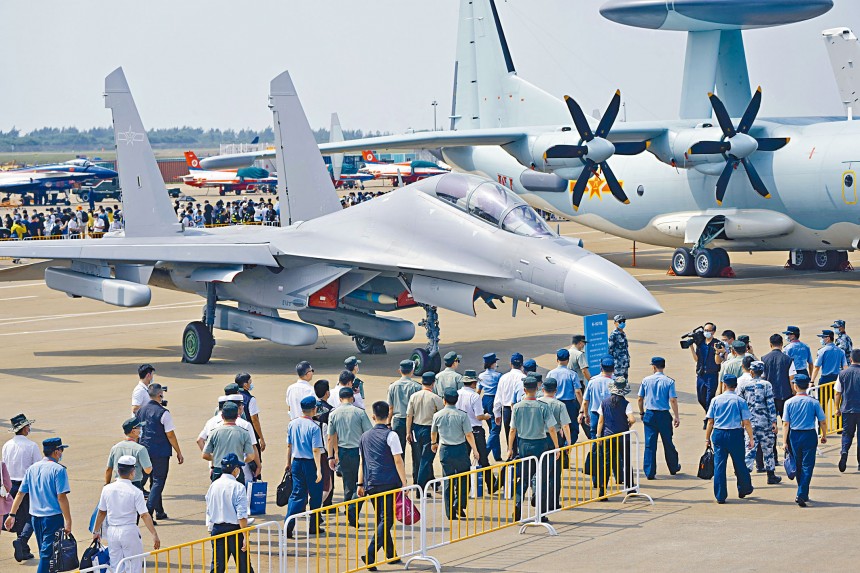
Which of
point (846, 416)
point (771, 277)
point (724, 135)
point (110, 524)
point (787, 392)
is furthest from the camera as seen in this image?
point (771, 277)

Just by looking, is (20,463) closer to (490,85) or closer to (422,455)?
(422,455)

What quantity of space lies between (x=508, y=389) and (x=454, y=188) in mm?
7083

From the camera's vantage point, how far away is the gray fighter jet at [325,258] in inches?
737

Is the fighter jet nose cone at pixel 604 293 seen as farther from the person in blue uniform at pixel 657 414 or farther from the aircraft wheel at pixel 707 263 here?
the aircraft wheel at pixel 707 263

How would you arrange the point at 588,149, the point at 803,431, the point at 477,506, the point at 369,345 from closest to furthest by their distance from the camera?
the point at 803,431 → the point at 477,506 → the point at 369,345 → the point at 588,149

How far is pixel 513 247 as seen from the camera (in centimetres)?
1884

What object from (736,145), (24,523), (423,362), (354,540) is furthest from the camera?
(736,145)

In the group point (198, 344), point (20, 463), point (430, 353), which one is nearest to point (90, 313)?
point (198, 344)

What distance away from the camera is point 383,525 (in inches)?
409

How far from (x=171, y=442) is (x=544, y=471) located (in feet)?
12.3

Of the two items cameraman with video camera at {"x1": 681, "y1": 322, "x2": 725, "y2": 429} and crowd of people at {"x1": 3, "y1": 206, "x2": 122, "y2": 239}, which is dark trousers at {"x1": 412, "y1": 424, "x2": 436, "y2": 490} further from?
crowd of people at {"x1": 3, "y1": 206, "x2": 122, "y2": 239}

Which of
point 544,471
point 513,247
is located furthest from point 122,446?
point 513,247

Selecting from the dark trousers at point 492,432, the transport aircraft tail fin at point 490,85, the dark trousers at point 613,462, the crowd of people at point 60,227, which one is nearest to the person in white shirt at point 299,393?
the dark trousers at point 492,432

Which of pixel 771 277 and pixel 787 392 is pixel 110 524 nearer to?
pixel 787 392
